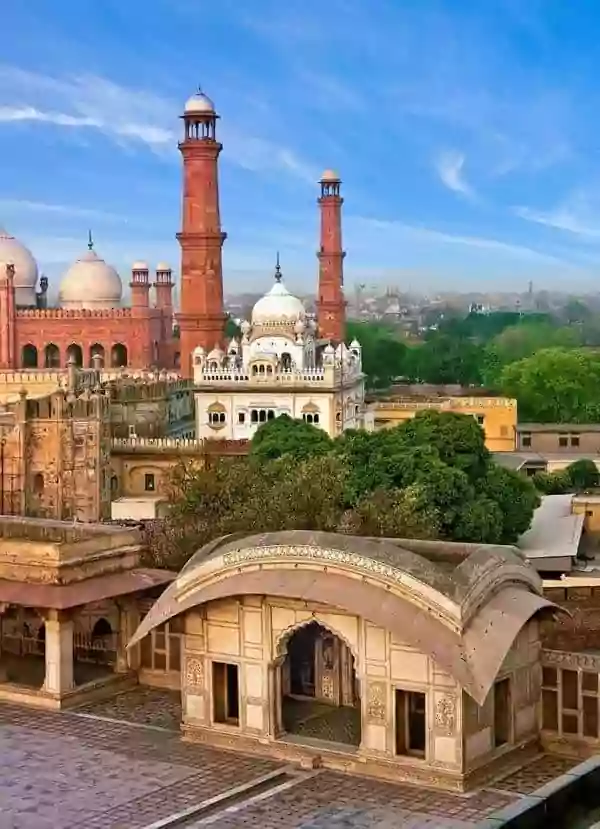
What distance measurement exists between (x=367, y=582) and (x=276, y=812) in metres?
1.74

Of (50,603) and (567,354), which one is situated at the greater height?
(567,354)

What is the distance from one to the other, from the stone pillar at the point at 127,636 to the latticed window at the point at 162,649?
9cm

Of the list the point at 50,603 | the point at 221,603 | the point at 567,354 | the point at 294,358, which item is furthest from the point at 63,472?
the point at 567,354

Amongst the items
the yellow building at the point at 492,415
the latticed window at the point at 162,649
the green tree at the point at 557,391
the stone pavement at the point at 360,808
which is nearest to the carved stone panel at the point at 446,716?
the stone pavement at the point at 360,808

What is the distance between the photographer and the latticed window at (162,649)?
495 inches

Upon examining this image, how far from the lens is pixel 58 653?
12078mm

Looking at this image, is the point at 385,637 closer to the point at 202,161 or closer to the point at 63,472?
the point at 63,472

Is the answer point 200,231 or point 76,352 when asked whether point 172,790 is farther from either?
point 76,352

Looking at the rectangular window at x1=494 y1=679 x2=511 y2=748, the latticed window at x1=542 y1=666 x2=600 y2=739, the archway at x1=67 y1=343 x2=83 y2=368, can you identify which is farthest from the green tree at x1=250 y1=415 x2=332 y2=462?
the rectangular window at x1=494 y1=679 x2=511 y2=748

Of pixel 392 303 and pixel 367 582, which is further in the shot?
pixel 392 303

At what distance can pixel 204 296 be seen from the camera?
3312 centimetres

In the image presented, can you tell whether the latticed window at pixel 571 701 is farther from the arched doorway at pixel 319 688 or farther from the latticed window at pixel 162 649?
the latticed window at pixel 162 649

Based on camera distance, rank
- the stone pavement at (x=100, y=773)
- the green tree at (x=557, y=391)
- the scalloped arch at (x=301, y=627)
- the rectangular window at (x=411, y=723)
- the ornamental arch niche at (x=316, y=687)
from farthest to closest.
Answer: the green tree at (x=557, y=391) → the ornamental arch niche at (x=316, y=687) → the scalloped arch at (x=301, y=627) → the rectangular window at (x=411, y=723) → the stone pavement at (x=100, y=773)

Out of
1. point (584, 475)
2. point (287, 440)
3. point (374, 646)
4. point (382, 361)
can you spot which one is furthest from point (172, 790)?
point (382, 361)
